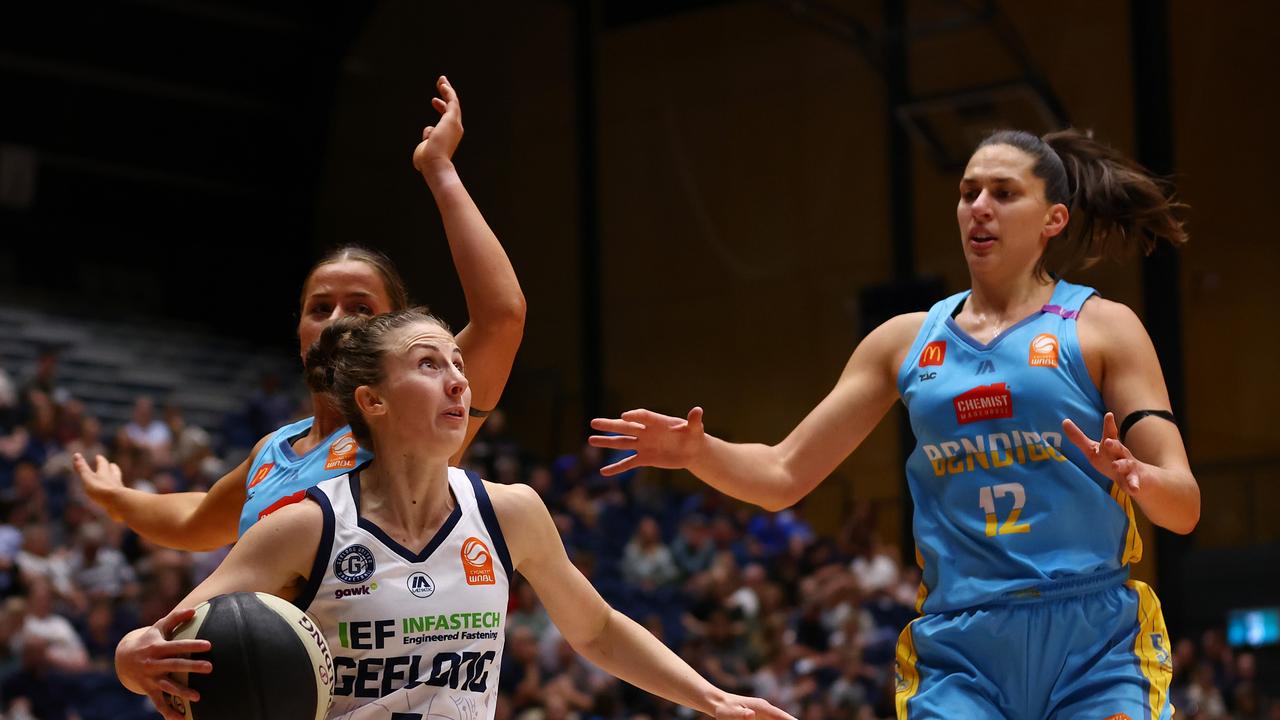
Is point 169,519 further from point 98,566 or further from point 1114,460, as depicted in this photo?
point 98,566

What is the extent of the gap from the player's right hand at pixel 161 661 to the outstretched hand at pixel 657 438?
4.20 ft

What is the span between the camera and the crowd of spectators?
9727mm

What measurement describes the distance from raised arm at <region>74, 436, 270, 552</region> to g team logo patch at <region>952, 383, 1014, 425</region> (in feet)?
6.16

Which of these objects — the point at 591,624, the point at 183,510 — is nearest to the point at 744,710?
the point at 591,624

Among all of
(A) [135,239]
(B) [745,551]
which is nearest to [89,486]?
(B) [745,551]

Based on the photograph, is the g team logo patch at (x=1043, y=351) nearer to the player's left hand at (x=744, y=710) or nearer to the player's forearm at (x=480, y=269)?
the player's left hand at (x=744, y=710)

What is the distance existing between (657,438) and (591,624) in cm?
57

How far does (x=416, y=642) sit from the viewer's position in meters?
3.19

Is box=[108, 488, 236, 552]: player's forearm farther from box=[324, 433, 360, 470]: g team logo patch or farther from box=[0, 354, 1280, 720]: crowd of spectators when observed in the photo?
box=[0, 354, 1280, 720]: crowd of spectators

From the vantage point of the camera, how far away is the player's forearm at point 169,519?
171 inches

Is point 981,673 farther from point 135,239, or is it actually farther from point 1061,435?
point 135,239

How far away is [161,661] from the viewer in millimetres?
2898

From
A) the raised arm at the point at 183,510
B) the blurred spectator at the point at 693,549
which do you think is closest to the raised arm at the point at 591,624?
the raised arm at the point at 183,510

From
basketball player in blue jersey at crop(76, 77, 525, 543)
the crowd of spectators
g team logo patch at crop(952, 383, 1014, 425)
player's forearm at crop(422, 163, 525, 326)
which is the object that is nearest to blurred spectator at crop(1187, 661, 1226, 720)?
the crowd of spectators
